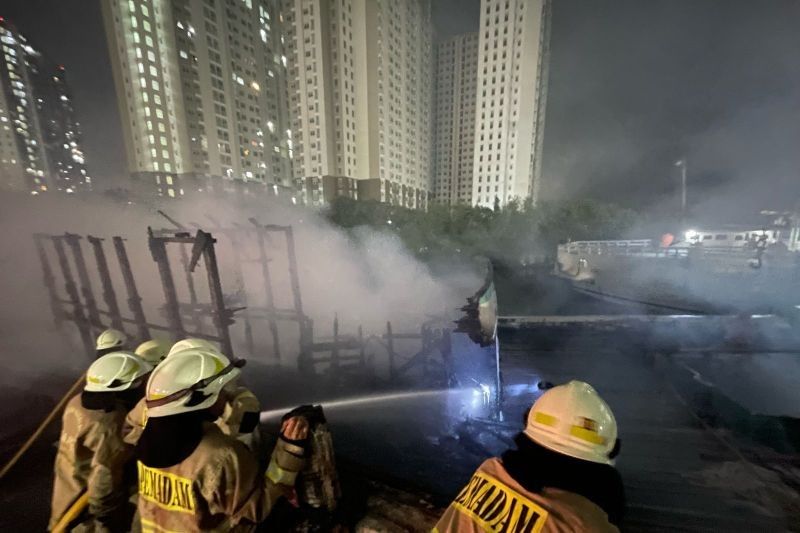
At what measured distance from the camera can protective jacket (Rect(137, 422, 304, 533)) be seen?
176cm

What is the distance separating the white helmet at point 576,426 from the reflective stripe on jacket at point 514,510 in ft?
0.69

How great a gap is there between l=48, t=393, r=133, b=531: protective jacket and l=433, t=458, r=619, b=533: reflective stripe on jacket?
8.97ft

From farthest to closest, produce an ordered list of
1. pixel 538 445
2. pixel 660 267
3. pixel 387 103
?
pixel 387 103 → pixel 660 267 → pixel 538 445

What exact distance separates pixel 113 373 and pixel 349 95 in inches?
2121

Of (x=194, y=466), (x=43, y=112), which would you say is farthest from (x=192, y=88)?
(x=43, y=112)

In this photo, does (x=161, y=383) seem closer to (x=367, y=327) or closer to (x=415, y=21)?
(x=367, y=327)

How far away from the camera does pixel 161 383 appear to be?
5.97ft

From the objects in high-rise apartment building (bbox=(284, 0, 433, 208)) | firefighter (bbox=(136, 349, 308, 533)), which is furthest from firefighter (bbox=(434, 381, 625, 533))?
high-rise apartment building (bbox=(284, 0, 433, 208))

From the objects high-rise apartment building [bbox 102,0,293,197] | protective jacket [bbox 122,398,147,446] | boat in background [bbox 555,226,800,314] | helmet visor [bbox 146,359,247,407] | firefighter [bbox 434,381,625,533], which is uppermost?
high-rise apartment building [bbox 102,0,293,197]

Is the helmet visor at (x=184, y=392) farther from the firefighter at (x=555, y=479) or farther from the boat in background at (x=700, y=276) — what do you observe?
the boat in background at (x=700, y=276)

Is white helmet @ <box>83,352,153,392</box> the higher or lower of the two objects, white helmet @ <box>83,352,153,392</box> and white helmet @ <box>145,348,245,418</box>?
the lower

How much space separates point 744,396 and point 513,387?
5264mm

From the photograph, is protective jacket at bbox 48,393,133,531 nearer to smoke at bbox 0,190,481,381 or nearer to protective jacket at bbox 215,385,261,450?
protective jacket at bbox 215,385,261,450

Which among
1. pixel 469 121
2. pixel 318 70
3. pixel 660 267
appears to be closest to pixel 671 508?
pixel 660 267
